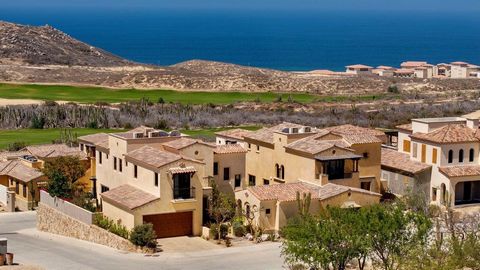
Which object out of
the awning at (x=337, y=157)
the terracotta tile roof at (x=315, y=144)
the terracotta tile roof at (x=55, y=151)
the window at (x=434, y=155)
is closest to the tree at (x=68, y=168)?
the terracotta tile roof at (x=55, y=151)

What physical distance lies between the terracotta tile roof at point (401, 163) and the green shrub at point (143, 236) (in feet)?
50.8

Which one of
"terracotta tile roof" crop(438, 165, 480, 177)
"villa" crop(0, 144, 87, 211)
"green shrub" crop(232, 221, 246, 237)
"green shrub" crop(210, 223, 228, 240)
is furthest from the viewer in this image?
"villa" crop(0, 144, 87, 211)

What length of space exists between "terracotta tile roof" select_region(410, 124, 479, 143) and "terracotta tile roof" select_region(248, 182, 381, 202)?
7.09 m

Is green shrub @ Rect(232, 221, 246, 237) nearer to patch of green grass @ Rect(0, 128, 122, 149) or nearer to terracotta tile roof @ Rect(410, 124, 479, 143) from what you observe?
terracotta tile roof @ Rect(410, 124, 479, 143)

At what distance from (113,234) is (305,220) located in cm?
991

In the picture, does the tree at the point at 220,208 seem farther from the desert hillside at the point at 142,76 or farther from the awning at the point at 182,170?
the desert hillside at the point at 142,76

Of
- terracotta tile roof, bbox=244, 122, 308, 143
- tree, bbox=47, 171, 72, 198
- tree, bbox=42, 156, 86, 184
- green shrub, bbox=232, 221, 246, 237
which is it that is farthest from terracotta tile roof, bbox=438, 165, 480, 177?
tree, bbox=47, 171, 72, 198

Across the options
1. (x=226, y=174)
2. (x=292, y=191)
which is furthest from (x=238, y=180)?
(x=292, y=191)

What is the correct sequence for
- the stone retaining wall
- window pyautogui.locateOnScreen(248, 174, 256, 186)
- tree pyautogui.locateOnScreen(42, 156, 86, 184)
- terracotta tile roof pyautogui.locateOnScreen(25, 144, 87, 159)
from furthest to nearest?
1. terracotta tile roof pyautogui.locateOnScreen(25, 144, 87, 159)
2. window pyautogui.locateOnScreen(248, 174, 256, 186)
3. tree pyautogui.locateOnScreen(42, 156, 86, 184)
4. the stone retaining wall

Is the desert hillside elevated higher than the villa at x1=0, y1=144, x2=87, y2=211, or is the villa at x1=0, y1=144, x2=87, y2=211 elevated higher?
the desert hillside

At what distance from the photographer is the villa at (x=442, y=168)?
157 feet

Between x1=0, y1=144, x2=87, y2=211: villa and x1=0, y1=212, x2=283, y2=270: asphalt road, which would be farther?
x1=0, y1=144, x2=87, y2=211: villa

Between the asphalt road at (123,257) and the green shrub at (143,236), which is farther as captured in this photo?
the green shrub at (143,236)

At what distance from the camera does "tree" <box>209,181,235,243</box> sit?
41.9m
